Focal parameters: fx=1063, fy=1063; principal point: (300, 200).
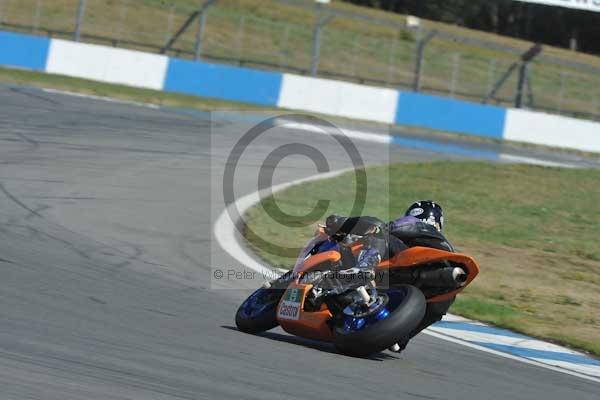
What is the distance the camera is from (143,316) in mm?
6641

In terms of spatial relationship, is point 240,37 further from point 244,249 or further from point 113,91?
point 244,249

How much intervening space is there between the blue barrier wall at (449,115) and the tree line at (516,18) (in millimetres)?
32069

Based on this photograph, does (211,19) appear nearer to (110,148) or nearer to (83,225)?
(110,148)

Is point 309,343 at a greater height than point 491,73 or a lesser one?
lesser

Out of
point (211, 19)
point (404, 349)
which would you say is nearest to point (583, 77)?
point (211, 19)

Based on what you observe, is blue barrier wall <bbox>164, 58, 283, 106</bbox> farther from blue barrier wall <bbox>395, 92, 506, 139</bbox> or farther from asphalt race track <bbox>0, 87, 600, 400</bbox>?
asphalt race track <bbox>0, 87, 600, 400</bbox>

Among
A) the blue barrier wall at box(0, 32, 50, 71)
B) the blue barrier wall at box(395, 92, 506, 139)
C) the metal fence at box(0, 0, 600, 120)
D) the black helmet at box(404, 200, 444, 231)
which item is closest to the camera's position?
the black helmet at box(404, 200, 444, 231)

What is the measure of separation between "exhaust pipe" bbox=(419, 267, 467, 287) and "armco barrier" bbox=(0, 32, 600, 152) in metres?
19.4

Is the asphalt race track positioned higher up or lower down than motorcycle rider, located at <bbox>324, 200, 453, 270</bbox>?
lower down

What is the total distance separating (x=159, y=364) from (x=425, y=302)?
1786 millimetres

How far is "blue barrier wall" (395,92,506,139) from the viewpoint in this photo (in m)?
26.1

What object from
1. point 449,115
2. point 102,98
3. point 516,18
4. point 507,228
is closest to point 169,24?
point 449,115

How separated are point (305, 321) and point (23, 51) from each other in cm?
2026
